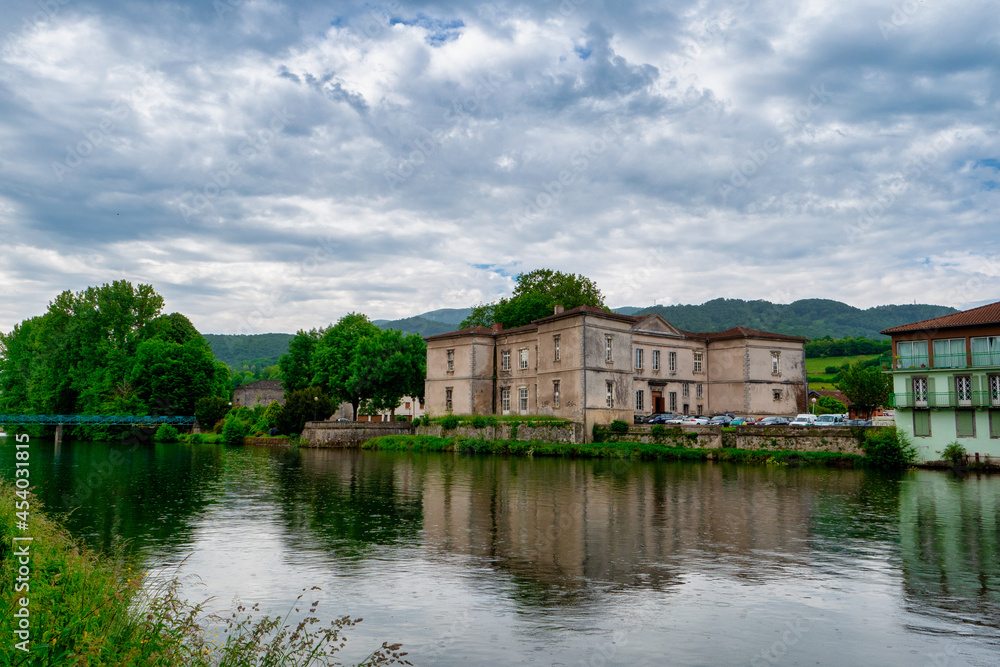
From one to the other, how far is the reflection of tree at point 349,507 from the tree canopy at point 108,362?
46384 mm

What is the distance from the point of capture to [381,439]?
2389 inches

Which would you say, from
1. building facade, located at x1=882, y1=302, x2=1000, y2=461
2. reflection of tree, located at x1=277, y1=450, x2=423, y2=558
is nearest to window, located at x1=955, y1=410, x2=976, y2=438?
building facade, located at x1=882, y1=302, x2=1000, y2=461

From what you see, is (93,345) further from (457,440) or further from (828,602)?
(828,602)

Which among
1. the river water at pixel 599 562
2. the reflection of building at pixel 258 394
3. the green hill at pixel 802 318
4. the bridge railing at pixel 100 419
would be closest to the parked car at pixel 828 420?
the river water at pixel 599 562

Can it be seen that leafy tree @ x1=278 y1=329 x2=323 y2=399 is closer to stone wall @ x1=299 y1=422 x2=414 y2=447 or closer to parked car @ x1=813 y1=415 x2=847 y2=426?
stone wall @ x1=299 y1=422 x2=414 y2=447

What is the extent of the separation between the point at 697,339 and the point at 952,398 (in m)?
27.2

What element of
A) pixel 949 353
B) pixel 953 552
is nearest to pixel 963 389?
pixel 949 353

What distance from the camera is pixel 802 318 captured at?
193 metres

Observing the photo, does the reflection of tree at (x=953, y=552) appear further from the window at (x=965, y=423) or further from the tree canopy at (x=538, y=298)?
the tree canopy at (x=538, y=298)

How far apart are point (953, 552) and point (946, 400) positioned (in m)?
26.5

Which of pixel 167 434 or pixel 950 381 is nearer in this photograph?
pixel 950 381

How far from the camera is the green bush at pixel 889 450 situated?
3809cm

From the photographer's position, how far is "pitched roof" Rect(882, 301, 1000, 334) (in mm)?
36812

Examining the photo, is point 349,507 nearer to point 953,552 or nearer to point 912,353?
point 953,552
